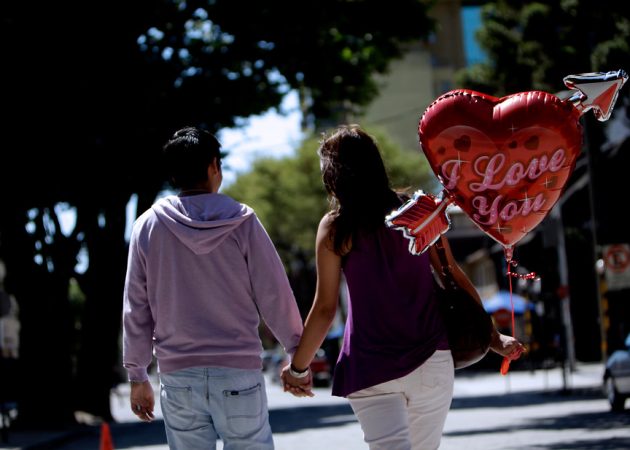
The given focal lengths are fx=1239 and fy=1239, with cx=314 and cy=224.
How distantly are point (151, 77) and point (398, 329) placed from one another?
673 inches

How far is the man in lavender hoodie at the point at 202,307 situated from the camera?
462 cm

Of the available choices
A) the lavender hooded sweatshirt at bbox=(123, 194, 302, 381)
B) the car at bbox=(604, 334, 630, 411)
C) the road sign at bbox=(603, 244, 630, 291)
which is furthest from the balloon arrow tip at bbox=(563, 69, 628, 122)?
the road sign at bbox=(603, 244, 630, 291)

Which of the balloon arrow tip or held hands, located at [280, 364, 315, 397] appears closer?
held hands, located at [280, 364, 315, 397]

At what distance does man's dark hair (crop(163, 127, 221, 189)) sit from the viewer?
4871 mm

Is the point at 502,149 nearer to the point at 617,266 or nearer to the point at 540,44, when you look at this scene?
the point at 617,266

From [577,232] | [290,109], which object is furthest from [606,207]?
[290,109]

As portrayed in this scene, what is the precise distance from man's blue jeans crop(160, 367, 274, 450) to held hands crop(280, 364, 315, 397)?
0.73 ft

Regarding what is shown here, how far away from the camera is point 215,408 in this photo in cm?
460

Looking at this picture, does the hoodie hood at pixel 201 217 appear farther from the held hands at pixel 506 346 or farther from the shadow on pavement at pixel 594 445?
the shadow on pavement at pixel 594 445

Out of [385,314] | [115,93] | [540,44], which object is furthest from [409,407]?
[540,44]

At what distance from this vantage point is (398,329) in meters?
4.64

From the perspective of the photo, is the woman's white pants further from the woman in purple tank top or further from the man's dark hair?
the man's dark hair

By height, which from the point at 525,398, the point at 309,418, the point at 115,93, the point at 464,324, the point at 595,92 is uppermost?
the point at 115,93

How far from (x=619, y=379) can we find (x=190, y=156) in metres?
13.0
